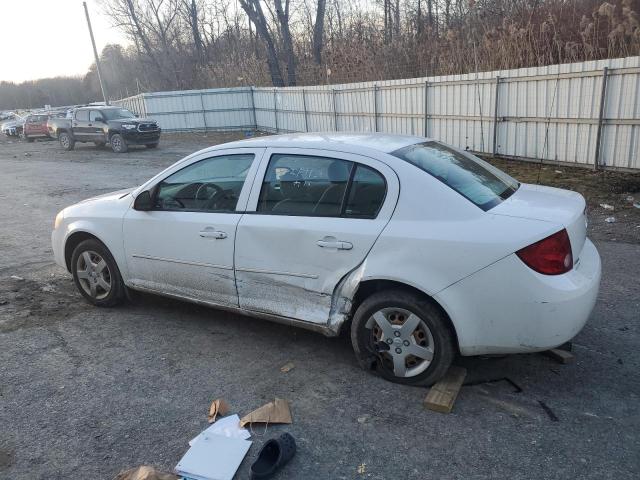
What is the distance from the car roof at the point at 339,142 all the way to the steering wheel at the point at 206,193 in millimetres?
324

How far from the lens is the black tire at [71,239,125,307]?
481cm

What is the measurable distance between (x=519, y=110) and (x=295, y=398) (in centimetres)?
1024

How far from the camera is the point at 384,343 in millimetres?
3445

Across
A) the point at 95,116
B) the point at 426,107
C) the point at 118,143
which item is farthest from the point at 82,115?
the point at 426,107

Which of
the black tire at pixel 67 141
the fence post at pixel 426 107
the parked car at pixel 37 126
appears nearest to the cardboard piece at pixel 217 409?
the fence post at pixel 426 107

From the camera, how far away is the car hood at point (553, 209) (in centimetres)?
319

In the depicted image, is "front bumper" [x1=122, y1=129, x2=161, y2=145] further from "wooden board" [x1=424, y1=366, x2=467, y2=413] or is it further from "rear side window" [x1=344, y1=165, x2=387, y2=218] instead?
"wooden board" [x1=424, y1=366, x2=467, y2=413]

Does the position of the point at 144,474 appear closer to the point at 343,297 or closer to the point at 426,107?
the point at 343,297

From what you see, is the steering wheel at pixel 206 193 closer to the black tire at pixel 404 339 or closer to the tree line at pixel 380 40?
the black tire at pixel 404 339

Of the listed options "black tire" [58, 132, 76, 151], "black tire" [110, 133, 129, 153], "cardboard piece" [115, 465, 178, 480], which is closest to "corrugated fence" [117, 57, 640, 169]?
"black tire" [110, 133, 129, 153]

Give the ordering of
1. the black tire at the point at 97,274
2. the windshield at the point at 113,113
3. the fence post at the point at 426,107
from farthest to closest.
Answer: the windshield at the point at 113,113 → the fence post at the point at 426,107 → the black tire at the point at 97,274

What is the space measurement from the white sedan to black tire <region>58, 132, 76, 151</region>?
21.5 meters

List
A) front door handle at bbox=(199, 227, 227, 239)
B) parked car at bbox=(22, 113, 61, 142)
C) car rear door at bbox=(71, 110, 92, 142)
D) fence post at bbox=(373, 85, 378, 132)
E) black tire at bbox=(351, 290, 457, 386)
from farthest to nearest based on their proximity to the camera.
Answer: parked car at bbox=(22, 113, 61, 142) → car rear door at bbox=(71, 110, 92, 142) → fence post at bbox=(373, 85, 378, 132) → front door handle at bbox=(199, 227, 227, 239) → black tire at bbox=(351, 290, 457, 386)

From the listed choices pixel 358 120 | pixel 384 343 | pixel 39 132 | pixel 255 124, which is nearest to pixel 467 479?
pixel 384 343
